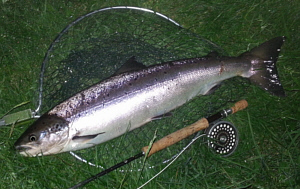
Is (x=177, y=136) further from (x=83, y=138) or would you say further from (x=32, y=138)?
(x=32, y=138)

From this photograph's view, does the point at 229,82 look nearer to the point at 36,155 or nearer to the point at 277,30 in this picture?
the point at 277,30

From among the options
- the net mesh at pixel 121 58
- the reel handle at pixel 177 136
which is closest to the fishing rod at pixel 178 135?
the reel handle at pixel 177 136

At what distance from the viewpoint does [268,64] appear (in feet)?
10.6

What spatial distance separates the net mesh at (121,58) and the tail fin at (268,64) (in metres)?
0.27

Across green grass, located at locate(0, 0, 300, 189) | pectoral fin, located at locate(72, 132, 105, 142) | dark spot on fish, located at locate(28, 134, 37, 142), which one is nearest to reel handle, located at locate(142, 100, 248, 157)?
green grass, located at locate(0, 0, 300, 189)

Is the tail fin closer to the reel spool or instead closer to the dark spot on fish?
the reel spool

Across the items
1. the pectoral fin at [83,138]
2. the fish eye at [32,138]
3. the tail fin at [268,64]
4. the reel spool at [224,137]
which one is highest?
the tail fin at [268,64]

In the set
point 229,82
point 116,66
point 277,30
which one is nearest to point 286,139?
point 229,82

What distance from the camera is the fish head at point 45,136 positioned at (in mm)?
2807

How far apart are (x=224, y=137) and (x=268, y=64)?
2.79 ft

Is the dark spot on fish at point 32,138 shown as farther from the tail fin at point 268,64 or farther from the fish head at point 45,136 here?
the tail fin at point 268,64

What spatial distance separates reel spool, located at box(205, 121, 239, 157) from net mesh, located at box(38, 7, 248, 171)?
0.23 metres

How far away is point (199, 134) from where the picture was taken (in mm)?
3184

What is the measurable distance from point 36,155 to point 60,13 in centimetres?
176
